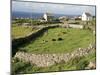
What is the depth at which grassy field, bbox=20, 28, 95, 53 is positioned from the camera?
9.01 feet

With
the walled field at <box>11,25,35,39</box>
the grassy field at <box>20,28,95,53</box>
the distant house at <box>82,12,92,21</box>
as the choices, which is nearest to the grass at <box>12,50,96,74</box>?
the grassy field at <box>20,28,95,53</box>

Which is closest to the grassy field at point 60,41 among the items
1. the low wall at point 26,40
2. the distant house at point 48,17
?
the low wall at point 26,40

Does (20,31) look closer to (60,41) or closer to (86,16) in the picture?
(60,41)

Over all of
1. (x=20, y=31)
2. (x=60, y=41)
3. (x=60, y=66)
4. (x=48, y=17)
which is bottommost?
(x=60, y=66)

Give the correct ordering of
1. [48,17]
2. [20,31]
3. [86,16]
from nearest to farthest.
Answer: [20,31], [48,17], [86,16]

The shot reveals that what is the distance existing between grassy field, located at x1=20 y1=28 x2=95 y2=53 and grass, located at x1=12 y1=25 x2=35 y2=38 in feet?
0.48

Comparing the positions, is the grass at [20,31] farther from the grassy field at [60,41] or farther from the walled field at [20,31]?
the grassy field at [60,41]

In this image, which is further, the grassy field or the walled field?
the grassy field

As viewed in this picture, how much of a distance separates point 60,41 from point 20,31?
55 cm

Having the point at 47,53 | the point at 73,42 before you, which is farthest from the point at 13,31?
the point at 73,42

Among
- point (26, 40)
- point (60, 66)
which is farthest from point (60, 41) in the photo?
point (26, 40)

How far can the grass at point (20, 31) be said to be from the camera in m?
2.60

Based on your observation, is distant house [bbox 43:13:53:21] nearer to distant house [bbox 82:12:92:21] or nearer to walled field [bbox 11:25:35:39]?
walled field [bbox 11:25:35:39]

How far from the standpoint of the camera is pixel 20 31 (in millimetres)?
2650
